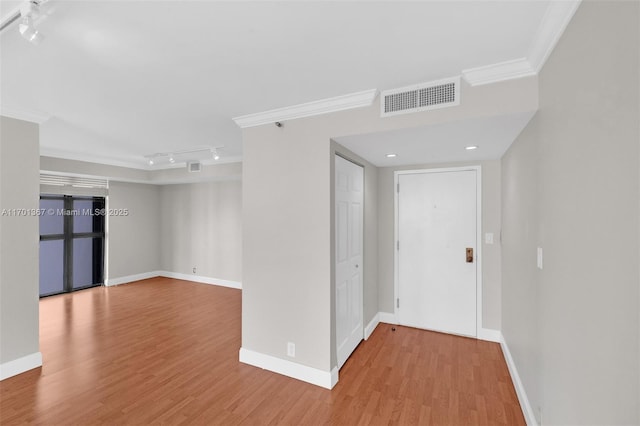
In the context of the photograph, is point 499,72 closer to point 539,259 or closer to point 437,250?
point 539,259

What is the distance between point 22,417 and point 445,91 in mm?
3972

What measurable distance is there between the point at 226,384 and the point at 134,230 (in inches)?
207

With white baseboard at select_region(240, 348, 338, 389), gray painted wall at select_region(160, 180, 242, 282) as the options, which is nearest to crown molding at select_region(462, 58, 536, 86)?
white baseboard at select_region(240, 348, 338, 389)

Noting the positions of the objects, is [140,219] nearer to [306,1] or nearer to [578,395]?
[306,1]

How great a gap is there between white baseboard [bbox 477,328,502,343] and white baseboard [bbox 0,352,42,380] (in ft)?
15.7

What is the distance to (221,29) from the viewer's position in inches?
60.1

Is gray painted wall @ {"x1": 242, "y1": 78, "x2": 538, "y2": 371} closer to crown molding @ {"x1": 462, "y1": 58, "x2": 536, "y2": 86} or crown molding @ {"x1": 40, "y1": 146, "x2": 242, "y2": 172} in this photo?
crown molding @ {"x1": 462, "y1": 58, "x2": 536, "y2": 86}

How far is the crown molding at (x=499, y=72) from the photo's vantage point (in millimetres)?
1806

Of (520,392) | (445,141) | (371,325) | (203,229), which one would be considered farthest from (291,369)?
(203,229)

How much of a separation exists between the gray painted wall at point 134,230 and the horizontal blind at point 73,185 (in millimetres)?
173

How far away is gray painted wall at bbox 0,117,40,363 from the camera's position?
2613 millimetres

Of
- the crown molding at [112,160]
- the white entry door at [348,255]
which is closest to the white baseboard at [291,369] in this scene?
the white entry door at [348,255]

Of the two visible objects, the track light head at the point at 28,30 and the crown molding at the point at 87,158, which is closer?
the track light head at the point at 28,30

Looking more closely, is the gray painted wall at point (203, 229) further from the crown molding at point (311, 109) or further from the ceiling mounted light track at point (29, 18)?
the ceiling mounted light track at point (29, 18)
